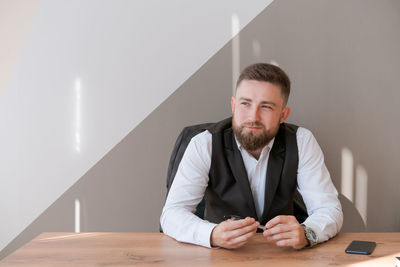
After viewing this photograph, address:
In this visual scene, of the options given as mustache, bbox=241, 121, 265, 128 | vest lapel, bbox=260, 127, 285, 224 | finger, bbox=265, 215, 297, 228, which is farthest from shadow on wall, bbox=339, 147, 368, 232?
finger, bbox=265, 215, 297, 228

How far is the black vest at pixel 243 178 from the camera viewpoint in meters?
1.79

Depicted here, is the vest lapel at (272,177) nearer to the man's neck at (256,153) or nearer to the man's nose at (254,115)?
the man's neck at (256,153)

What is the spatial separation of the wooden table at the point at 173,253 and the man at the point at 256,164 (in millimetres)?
234

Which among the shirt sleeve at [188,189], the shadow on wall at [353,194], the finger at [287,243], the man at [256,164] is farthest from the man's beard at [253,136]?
the shadow on wall at [353,194]

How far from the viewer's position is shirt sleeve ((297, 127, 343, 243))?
163 centimetres

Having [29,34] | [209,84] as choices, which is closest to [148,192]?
[209,84]

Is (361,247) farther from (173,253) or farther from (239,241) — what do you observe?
(173,253)

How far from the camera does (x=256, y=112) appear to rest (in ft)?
5.78

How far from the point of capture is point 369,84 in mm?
2510

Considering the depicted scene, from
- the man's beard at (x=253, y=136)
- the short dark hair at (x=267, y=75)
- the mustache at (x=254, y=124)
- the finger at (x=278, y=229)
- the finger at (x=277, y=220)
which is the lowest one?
the finger at (x=278, y=229)

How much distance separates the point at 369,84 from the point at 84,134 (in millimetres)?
1803

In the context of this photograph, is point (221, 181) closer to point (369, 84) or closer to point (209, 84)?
point (209, 84)

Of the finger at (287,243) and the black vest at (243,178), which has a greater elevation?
the black vest at (243,178)

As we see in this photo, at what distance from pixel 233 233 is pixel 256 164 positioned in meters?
0.56
